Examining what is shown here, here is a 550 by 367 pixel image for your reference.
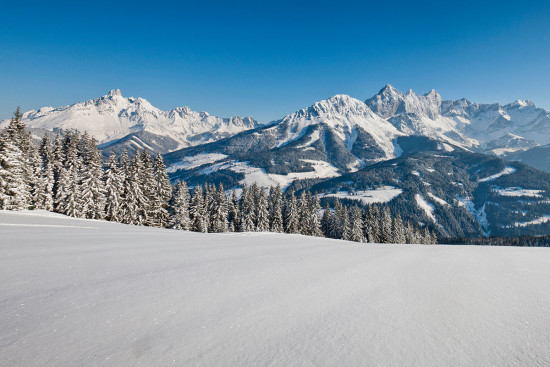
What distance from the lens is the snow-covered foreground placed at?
356 cm

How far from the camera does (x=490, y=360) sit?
353 centimetres

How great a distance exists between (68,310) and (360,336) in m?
5.01

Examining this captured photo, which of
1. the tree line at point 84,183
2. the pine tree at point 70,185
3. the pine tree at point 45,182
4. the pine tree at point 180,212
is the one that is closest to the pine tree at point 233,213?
the tree line at point 84,183

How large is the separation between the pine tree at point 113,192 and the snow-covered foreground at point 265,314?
31.4 m

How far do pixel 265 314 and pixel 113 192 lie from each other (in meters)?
39.1

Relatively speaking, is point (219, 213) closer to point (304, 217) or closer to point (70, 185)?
point (304, 217)

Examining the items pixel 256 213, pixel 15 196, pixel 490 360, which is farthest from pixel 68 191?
pixel 490 360

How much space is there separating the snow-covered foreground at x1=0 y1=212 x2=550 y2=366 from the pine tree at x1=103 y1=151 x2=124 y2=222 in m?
31.4

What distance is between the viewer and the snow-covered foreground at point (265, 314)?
3.56 m

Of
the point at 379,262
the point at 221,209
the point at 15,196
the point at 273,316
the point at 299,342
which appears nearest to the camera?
the point at 299,342

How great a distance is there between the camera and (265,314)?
4.84 meters

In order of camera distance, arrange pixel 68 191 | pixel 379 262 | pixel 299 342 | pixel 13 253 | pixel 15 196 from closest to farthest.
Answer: pixel 299 342
pixel 13 253
pixel 379 262
pixel 15 196
pixel 68 191

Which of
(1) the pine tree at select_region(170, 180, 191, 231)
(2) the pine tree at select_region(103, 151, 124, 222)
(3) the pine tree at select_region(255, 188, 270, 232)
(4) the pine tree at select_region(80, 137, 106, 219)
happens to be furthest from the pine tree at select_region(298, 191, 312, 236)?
(4) the pine tree at select_region(80, 137, 106, 219)

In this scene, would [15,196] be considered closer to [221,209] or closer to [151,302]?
[221,209]
